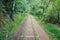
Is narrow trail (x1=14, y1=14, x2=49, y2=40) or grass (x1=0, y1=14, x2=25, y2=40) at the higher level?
grass (x1=0, y1=14, x2=25, y2=40)

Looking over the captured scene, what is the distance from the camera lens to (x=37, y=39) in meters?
15.4

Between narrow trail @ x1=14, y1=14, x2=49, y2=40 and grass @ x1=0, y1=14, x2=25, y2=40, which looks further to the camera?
narrow trail @ x1=14, y1=14, x2=49, y2=40

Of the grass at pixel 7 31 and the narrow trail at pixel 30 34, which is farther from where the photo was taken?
the narrow trail at pixel 30 34

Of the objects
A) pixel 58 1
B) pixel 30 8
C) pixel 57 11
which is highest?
pixel 58 1

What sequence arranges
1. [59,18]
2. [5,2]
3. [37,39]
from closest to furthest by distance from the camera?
1. [37,39]
2. [5,2]
3. [59,18]

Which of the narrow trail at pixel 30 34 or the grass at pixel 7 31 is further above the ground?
the grass at pixel 7 31

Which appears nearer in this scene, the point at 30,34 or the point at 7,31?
the point at 7,31

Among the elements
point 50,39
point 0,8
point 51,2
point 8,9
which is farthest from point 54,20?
point 50,39

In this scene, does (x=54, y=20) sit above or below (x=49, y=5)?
below

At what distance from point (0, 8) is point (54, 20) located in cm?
1748

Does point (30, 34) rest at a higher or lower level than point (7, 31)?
lower

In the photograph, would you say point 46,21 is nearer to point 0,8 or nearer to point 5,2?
point 5,2

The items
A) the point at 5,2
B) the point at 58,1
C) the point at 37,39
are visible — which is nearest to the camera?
the point at 37,39

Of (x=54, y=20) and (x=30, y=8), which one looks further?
(x=30, y=8)
